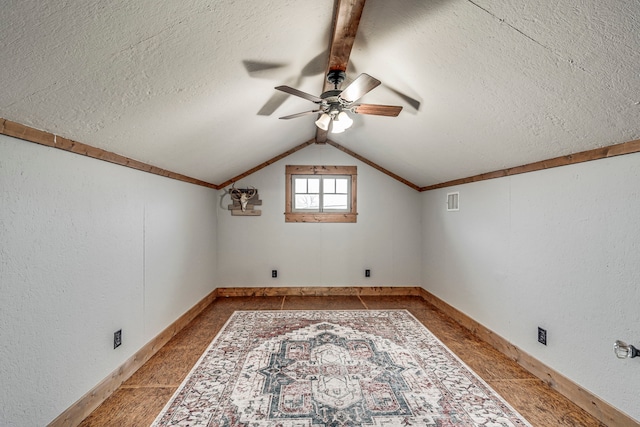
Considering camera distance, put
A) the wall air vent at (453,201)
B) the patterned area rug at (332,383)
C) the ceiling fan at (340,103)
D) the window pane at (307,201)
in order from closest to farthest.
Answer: the patterned area rug at (332,383)
the ceiling fan at (340,103)
the wall air vent at (453,201)
the window pane at (307,201)

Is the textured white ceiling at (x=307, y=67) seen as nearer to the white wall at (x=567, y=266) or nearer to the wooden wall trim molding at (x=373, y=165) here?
the white wall at (x=567, y=266)

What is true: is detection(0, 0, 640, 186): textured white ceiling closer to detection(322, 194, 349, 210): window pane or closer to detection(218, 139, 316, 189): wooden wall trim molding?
detection(218, 139, 316, 189): wooden wall trim molding

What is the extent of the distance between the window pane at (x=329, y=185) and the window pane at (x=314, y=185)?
0.37 feet

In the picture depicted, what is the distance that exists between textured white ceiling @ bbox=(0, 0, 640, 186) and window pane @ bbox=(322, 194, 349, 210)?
2.49 metres

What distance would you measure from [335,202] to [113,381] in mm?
3863

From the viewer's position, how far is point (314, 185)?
539cm

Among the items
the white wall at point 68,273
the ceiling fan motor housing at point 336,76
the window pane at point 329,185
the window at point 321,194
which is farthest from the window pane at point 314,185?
the ceiling fan motor housing at point 336,76

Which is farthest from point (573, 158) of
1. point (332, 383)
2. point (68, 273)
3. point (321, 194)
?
point (68, 273)

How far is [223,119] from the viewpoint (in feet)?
9.35

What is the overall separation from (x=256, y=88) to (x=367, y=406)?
103 inches

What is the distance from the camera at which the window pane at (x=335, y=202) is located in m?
5.38

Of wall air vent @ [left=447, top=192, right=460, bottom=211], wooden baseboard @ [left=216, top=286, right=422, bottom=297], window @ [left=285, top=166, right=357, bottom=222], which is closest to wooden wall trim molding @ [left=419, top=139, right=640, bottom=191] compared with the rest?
wall air vent @ [left=447, top=192, right=460, bottom=211]

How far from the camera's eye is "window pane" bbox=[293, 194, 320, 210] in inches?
211

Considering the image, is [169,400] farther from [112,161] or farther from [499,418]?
[499,418]
